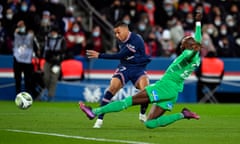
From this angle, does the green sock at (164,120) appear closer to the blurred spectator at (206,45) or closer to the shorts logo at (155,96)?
the shorts logo at (155,96)

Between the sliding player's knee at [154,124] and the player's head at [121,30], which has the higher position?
the player's head at [121,30]

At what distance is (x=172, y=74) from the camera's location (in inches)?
607

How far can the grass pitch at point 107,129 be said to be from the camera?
45.3 feet

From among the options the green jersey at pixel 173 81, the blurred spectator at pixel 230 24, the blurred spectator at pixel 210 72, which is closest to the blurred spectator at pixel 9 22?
the blurred spectator at pixel 210 72

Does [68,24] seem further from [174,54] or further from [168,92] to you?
[168,92]

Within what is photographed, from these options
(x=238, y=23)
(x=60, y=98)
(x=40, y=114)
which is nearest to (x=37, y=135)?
(x=40, y=114)

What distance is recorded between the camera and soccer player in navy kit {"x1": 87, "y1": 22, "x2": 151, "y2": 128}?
55.5ft

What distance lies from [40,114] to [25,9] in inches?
403

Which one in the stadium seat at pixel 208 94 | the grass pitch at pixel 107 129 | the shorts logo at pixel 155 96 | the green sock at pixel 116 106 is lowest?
the stadium seat at pixel 208 94

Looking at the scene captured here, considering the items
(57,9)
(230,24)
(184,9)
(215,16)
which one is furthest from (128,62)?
(230,24)

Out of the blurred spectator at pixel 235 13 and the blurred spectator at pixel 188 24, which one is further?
the blurred spectator at pixel 235 13

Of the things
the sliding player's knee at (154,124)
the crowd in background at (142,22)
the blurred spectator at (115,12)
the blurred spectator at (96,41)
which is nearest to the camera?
the sliding player's knee at (154,124)

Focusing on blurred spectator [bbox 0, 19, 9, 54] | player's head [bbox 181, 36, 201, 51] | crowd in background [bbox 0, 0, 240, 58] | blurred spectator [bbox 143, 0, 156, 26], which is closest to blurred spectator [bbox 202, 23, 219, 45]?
crowd in background [bbox 0, 0, 240, 58]

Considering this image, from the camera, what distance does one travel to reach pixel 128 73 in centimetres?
1727
